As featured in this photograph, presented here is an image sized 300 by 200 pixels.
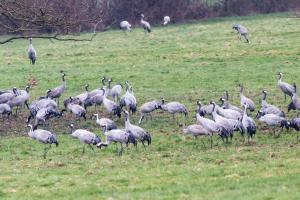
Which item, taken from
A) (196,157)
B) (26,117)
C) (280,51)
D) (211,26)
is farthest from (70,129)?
(211,26)

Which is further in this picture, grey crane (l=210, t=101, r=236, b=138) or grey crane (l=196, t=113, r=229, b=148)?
grey crane (l=210, t=101, r=236, b=138)

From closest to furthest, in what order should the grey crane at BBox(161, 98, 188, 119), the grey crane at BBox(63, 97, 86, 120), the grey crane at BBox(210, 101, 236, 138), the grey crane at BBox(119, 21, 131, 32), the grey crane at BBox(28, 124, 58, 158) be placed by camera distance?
the grey crane at BBox(28, 124, 58, 158) → the grey crane at BBox(210, 101, 236, 138) → the grey crane at BBox(161, 98, 188, 119) → the grey crane at BBox(63, 97, 86, 120) → the grey crane at BBox(119, 21, 131, 32)

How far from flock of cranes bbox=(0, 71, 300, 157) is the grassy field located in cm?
34

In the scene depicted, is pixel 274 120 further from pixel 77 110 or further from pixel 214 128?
Answer: pixel 77 110

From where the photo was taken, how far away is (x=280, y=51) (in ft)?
116

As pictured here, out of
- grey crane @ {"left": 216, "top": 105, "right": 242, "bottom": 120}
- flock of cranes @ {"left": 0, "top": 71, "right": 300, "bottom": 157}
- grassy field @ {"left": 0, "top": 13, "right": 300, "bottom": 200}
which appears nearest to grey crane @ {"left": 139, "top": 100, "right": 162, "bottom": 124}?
flock of cranes @ {"left": 0, "top": 71, "right": 300, "bottom": 157}

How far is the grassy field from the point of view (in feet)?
48.3

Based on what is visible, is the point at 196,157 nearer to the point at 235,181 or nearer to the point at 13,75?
the point at 235,181

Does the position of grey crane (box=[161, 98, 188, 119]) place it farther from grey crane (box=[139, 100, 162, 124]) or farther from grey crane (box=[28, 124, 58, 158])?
grey crane (box=[28, 124, 58, 158])

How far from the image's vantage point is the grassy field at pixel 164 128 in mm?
14727

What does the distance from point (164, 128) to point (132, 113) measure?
256 centimetres

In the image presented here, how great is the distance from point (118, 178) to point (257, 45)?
23.5 metres

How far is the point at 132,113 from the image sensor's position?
23969 millimetres

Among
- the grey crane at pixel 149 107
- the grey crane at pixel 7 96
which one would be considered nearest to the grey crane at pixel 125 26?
the grey crane at pixel 7 96
